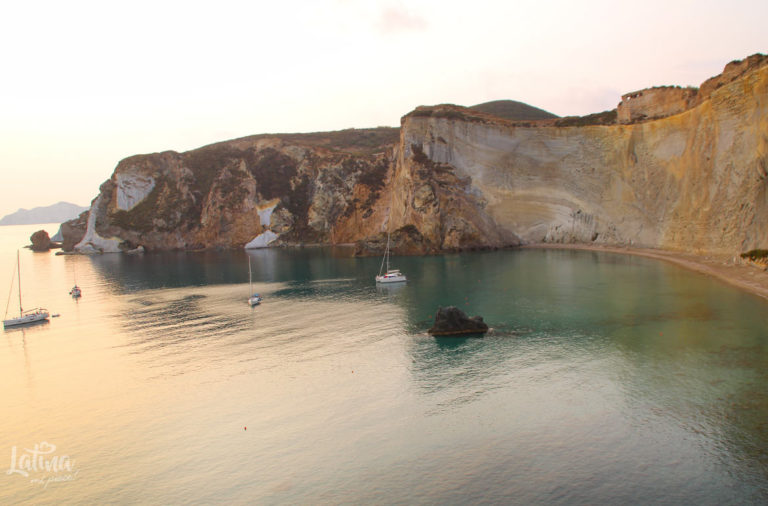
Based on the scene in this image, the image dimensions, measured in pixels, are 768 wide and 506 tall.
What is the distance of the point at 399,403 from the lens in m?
25.2

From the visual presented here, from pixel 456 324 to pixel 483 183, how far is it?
66605 mm

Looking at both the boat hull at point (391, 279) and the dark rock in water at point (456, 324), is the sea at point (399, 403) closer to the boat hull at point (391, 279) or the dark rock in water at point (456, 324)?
the dark rock in water at point (456, 324)

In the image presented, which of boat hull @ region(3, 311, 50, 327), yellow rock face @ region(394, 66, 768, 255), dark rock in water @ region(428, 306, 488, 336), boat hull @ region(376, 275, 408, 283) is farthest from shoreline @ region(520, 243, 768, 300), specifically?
boat hull @ region(3, 311, 50, 327)

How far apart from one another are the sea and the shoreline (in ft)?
7.35

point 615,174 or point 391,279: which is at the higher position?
point 615,174

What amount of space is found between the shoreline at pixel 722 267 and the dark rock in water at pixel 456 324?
25.4 metres

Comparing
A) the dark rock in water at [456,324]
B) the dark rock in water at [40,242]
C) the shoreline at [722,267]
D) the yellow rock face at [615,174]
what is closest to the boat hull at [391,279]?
the dark rock in water at [456,324]

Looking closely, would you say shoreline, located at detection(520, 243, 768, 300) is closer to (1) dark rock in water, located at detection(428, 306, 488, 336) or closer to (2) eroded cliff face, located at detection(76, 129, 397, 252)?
(1) dark rock in water, located at detection(428, 306, 488, 336)

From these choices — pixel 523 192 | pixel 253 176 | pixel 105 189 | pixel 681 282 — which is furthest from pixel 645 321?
pixel 105 189

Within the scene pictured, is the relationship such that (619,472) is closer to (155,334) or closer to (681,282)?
(155,334)

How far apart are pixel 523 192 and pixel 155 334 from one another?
74.8 meters
